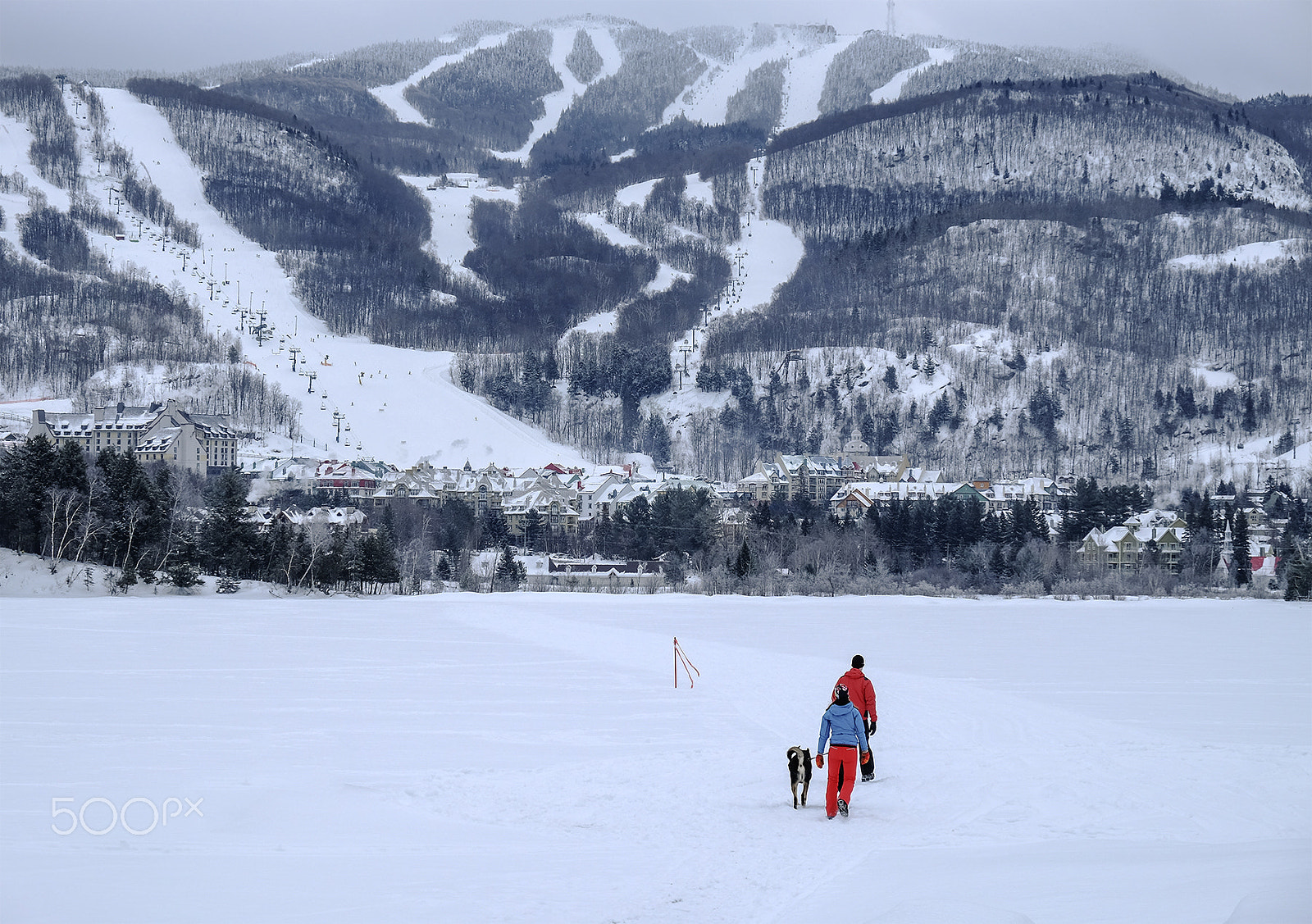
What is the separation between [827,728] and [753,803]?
1.40 meters

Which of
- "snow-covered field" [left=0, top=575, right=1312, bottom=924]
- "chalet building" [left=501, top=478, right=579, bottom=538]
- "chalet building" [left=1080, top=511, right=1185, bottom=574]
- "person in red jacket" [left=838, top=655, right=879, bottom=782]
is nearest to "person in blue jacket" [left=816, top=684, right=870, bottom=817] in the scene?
"snow-covered field" [left=0, top=575, right=1312, bottom=924]

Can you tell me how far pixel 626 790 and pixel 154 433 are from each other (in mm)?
125240

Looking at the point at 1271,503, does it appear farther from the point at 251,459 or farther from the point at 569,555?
the point at 251,459

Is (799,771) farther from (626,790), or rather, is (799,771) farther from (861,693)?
(626,790)

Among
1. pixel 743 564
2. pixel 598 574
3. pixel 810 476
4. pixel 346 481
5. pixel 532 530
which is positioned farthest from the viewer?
pixel 810 476

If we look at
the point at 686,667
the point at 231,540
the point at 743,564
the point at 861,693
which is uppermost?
the point at 231,540

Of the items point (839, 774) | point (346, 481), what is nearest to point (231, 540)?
point (839, 774)

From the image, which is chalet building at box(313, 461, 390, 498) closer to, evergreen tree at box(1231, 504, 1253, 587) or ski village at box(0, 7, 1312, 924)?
ski village at box(0, 7, 1312, 924)

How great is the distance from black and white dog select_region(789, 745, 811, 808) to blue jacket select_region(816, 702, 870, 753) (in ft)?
1.29

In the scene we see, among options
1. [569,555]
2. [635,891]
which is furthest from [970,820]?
[569,555]

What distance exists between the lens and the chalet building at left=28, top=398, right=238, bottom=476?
408 ft

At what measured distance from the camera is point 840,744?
1364 centimetres

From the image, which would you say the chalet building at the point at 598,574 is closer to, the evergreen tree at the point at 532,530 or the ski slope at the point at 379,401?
the evergreen tree at the point at 532,530

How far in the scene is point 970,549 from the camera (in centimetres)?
7712
